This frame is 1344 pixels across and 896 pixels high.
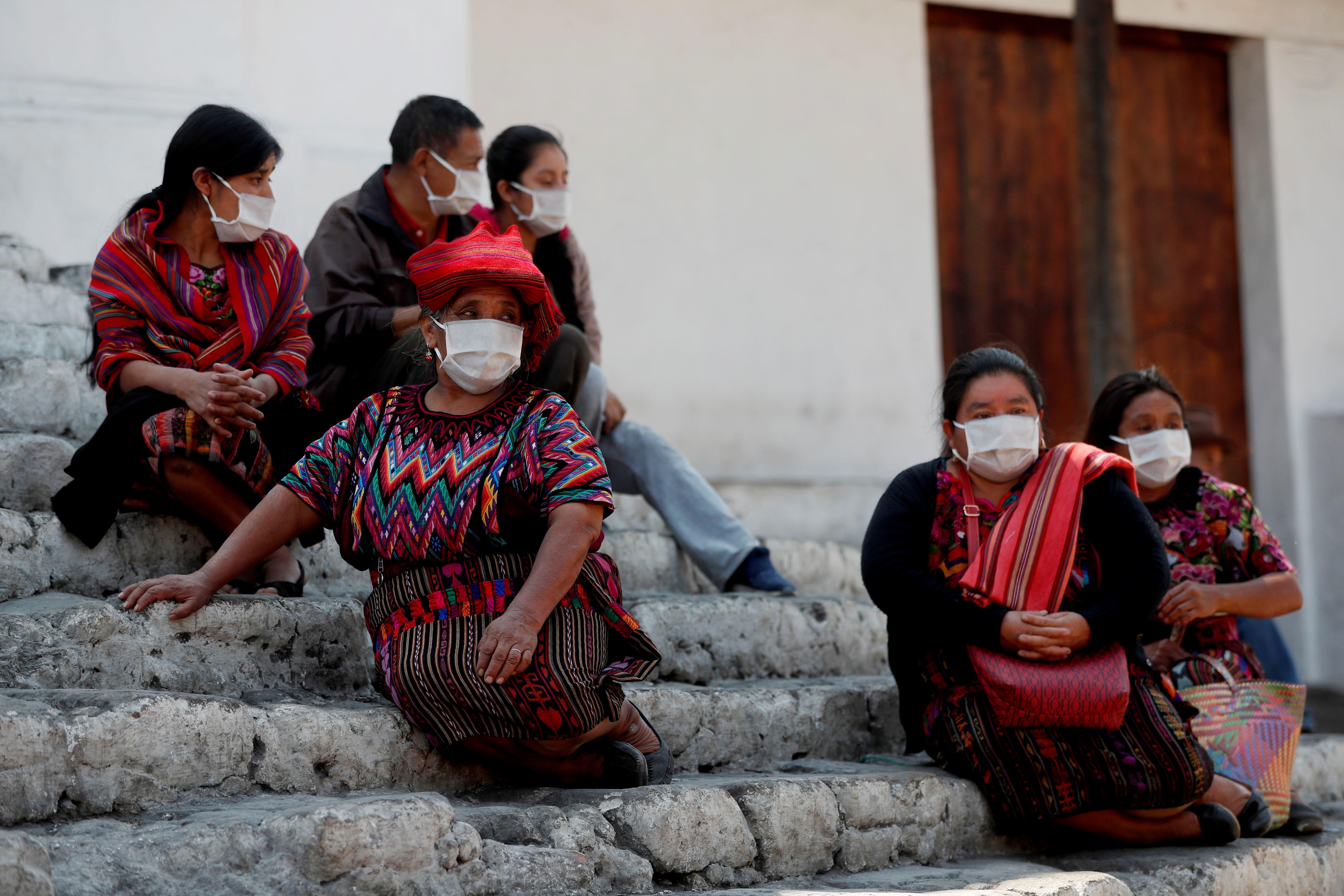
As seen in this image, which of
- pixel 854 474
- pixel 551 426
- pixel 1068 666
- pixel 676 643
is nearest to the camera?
pixel 551 426

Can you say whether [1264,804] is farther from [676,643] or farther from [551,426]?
[551,426]

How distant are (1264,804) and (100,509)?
2.79 metres

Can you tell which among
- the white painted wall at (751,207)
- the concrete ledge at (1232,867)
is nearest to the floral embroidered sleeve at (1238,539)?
the concrete ledge at (1232,867)

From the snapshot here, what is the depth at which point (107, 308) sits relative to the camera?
132 inches

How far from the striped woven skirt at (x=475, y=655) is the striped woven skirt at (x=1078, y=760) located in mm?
783

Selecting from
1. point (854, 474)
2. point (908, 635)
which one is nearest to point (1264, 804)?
point (908, 635)

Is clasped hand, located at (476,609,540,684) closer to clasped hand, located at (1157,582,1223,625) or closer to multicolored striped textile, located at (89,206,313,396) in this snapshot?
multicolored striped textile, located at (89,206,313,396)

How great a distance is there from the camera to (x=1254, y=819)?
11.2ft

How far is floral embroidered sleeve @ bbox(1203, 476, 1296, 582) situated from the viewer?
149 inches

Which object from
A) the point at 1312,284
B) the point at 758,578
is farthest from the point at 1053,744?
the point at 1312,284

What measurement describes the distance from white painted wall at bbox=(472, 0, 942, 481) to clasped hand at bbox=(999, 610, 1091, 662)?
3446 mm

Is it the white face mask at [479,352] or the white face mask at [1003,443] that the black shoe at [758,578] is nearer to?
the white face mask at [1003,443]

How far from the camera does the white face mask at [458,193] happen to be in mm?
4078

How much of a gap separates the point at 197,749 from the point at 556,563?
2.38ft
